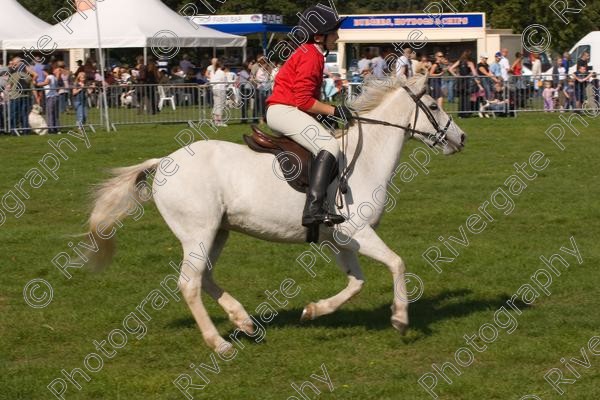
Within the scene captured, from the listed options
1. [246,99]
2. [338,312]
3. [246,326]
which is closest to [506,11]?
[246,99]

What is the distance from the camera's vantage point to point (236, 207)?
29.9 feet

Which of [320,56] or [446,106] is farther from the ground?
[320,56]

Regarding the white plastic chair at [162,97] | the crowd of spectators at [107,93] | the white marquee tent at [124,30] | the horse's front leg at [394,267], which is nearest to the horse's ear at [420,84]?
the horse's front leg at [394,267]

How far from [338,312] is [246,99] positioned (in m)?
20.1

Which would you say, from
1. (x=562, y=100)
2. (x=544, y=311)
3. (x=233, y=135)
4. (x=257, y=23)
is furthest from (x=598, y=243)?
(x=257, y=23)

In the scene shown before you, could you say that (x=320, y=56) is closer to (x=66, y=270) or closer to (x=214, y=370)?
(x=214, y=370)

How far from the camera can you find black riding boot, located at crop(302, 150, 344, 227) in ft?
29.6

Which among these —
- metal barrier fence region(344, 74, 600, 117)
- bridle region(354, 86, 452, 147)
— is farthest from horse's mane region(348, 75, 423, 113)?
metal barrier fence region(344, 74, 600, 117)

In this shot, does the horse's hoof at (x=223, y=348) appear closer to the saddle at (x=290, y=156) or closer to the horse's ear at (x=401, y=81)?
the saddle at (x=290, y=156)

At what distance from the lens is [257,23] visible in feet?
170

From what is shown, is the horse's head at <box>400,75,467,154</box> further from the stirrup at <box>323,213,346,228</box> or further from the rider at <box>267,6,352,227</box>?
the stirrup at <box>323,213,346,228</box>

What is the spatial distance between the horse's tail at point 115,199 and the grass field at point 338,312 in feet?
3.13

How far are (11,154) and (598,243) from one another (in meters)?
14.3

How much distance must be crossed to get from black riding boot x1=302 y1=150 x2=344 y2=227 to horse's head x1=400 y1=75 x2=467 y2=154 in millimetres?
1215
